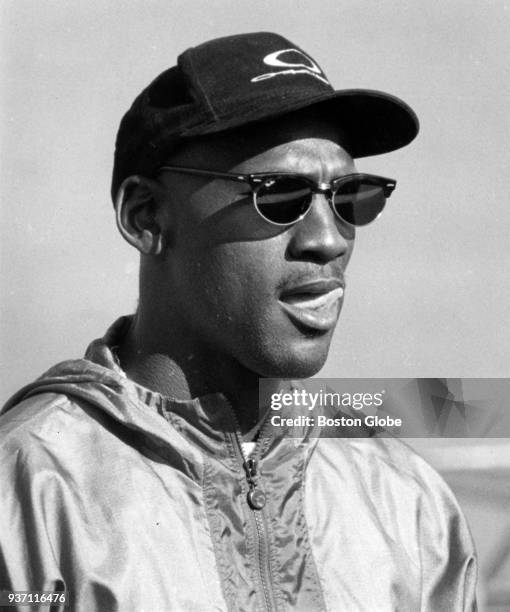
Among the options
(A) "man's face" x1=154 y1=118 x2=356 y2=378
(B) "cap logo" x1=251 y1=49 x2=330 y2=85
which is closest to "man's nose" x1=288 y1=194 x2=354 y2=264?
(A) "man's face" x1=154 y1=118 x2=356 y2=378

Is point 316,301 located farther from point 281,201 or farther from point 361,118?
point 361,118

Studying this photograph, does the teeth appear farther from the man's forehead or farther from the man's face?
the man's forehead

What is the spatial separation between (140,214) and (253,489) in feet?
2.24

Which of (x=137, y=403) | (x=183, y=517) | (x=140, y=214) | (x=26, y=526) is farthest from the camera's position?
(x=140, y=214)

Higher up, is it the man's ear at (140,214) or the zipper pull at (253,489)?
the man's ear at (140,214)

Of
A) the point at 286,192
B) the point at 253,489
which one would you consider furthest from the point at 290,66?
the point at 253,489

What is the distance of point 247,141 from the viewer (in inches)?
113

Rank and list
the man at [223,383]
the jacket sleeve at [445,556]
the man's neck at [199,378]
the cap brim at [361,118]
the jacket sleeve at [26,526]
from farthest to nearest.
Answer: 1. the jacket sleeve at [445,556]
2. the man's neck at [199,378]
3. the cap brim at [361,118]
4. the man at [223,383]
5. the jacket sleeve at [26,526]

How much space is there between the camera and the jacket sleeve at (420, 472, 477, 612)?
3051 mm

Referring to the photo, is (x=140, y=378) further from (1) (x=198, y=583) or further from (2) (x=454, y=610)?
(2) (x=454, y=610)

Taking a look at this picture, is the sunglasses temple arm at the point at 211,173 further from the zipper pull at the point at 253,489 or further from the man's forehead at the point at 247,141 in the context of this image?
the zipper pull at the point at 253,489

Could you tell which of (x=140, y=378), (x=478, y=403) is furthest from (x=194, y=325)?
(x=478, y=403)

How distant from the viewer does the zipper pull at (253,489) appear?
281 centimetres

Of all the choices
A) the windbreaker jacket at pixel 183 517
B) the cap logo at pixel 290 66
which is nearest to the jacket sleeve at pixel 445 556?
the windbreaker jacket at pixel 183 517
